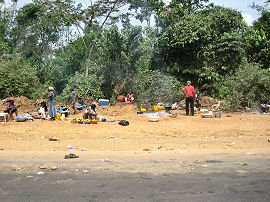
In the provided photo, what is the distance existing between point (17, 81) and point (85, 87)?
452 cm

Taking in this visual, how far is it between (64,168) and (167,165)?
1.89 metres

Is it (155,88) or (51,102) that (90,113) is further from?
(155,88)

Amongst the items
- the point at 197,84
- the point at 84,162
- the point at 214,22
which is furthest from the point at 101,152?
the point at 214,22

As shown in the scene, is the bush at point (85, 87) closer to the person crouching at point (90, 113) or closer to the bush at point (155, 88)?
the bush at point (155, 88)

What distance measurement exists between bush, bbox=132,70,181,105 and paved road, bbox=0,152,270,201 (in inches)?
367

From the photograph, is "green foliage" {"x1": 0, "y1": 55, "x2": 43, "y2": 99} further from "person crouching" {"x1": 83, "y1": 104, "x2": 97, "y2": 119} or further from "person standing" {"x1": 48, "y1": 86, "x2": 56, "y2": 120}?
"person crouching" {"x1": 83, "y1": 104, "x2": 97, "y2": 119}

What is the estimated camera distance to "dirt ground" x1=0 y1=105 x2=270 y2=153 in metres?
7.30

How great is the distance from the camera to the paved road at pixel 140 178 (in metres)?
3.89

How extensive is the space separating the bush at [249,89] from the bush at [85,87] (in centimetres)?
714

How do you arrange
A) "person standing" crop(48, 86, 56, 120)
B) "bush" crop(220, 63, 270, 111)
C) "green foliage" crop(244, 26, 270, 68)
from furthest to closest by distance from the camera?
1. "green foliage" crop(244, 26, 270, 68)
2. "bush" crop(220, 63, 270, 111)
3. "person standing" crop(48, 86, 56, 120)

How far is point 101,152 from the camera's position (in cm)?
669

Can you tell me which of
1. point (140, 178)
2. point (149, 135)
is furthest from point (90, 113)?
point (140, 178)

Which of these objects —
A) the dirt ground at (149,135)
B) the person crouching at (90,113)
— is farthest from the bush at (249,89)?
the person crouching at (90,113)

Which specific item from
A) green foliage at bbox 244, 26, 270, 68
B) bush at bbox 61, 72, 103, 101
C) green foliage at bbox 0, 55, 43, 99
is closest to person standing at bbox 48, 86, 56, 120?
bush at bbox 61, 72, 103, 101
